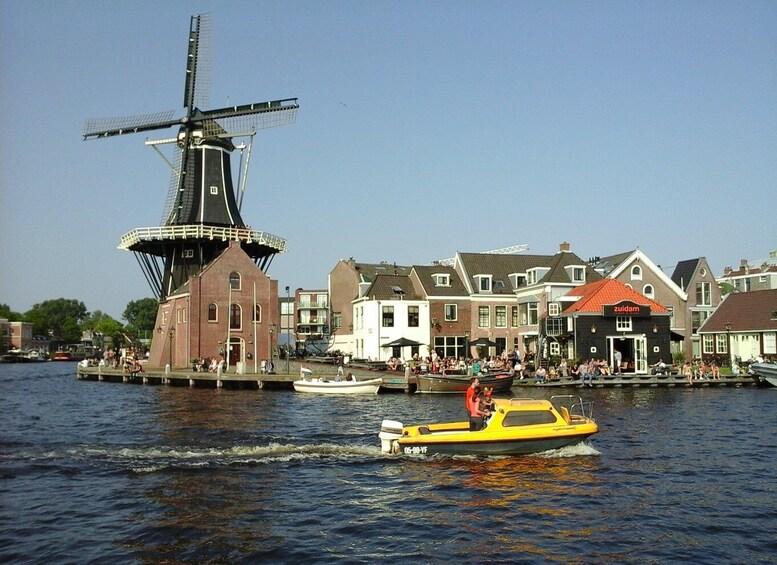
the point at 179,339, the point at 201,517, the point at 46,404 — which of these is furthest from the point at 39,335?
the point at 201,517

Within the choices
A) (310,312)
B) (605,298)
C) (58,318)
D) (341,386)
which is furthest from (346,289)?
(58,318)

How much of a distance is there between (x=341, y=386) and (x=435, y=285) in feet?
80.3

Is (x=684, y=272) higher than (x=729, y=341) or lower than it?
higher

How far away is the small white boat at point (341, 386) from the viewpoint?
48.0 metres

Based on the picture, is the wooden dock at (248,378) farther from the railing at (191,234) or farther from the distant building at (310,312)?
the distant building at (310,312)

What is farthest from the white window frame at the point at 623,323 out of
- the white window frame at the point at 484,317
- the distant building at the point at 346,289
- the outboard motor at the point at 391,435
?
the outboard motor at the point at 391,435

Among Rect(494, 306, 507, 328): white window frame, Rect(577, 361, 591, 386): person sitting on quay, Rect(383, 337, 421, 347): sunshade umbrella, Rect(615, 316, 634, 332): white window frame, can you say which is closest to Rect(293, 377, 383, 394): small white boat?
Rect(383, 337, 421, 347): sunshade umbrella

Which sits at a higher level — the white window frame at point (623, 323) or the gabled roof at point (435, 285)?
the gabled roof at point (435, 285)

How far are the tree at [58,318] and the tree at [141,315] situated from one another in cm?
1264

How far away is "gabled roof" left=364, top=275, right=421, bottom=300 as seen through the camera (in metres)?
69.1

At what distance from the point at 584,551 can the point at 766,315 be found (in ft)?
174

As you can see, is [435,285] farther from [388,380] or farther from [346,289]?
[388,380]

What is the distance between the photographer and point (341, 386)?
4800 centimetres

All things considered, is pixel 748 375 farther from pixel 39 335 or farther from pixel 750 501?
pixel 39 335
